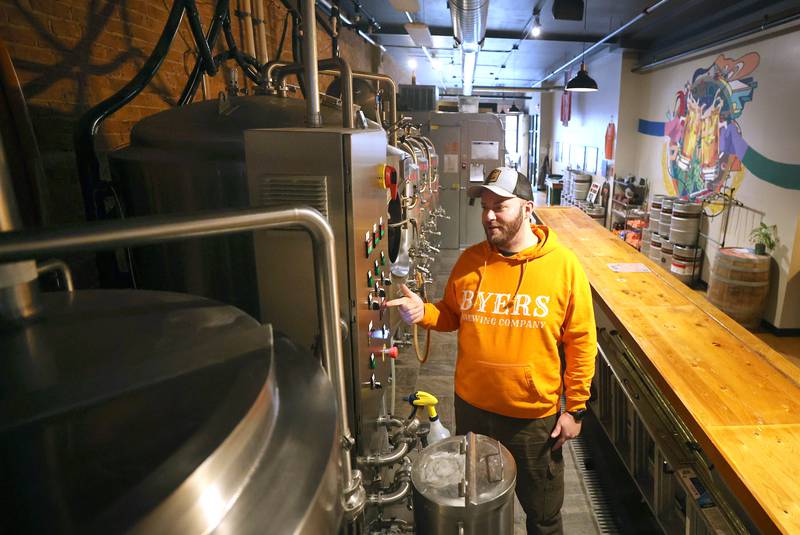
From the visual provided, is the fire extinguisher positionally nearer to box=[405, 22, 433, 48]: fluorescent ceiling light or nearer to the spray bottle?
box=[405, 22, 433, 48]: fluorescent ceiling light

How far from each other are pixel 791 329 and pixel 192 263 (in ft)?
22.7

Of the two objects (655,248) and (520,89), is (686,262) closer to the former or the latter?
(655,248)

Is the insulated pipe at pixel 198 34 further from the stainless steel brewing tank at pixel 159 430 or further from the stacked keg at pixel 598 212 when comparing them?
the stacked keg at pixel 598 212

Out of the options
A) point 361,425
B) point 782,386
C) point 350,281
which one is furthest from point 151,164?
point 782,386

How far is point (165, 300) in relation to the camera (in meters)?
1.19

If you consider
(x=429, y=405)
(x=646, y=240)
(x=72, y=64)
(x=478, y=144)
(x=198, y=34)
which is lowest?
(x=646, y=240)

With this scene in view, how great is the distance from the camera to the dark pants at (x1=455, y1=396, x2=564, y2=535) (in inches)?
82.8

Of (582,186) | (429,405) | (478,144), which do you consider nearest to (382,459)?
(429,405)

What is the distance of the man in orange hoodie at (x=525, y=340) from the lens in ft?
6.71

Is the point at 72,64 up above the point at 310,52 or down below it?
above

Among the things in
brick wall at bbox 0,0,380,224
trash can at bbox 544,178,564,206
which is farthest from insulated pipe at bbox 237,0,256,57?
trash can at bbox 544,178,564,206

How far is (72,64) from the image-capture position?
253 cm

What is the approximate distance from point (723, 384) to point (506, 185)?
130 cm

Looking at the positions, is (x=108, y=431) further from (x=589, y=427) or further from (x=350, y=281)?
(x=589, y=427)
